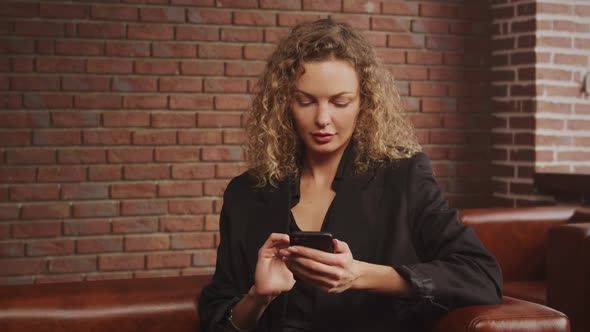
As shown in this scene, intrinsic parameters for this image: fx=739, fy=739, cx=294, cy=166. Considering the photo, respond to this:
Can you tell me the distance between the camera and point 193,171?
3.59 metres

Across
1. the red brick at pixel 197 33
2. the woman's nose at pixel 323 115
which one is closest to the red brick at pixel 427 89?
the red brick at pixel 197 33

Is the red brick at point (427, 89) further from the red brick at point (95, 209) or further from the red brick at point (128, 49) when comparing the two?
the red brick at point (95, 209)

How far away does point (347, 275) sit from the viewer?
1619mm

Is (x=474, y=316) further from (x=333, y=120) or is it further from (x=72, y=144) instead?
(x=72, y=144)

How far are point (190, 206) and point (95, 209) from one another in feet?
1.47

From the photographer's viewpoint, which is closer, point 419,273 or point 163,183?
point 419,273

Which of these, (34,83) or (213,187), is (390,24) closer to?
(213,187)

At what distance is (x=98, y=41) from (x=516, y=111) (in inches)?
84.8

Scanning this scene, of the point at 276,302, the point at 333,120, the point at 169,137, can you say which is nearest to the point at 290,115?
the point at 333,120

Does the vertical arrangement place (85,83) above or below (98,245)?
above

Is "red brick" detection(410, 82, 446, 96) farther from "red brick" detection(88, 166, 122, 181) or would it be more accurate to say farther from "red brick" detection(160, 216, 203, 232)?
"red brick" detection(88, 166, 122, 181)

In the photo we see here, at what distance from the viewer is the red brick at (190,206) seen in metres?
3.57

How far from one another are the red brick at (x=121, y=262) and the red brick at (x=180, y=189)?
325mm

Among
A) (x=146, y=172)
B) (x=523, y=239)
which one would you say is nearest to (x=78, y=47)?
(x=146, y=172)
